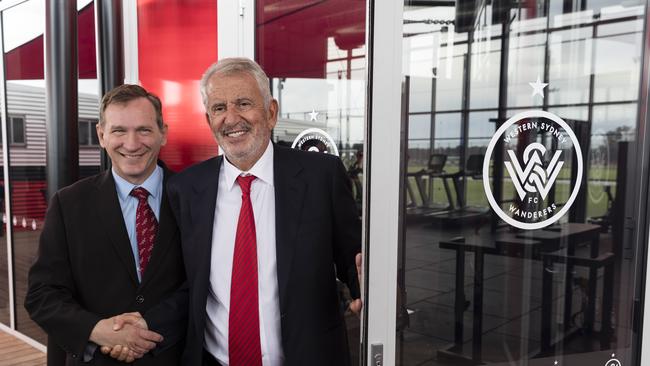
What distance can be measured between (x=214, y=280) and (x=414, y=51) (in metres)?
1.11

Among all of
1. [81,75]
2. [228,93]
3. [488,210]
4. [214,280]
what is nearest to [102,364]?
[214,280]

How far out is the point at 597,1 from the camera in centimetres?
196

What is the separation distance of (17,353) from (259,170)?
3809 mm

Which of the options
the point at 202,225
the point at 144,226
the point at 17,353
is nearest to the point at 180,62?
the point at 144,226

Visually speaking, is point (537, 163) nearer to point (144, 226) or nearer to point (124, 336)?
point (144, 226)

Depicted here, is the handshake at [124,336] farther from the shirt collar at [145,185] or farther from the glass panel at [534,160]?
the glass panel at [534,160]

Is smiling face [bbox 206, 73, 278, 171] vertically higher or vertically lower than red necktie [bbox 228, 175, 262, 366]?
higher

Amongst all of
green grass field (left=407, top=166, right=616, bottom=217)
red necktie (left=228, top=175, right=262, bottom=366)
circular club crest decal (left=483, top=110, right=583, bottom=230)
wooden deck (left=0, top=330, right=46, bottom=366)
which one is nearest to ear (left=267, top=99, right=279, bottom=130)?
red necktie (left=228, top=175, right=262, bottom=366)

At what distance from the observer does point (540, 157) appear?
1.92 metres

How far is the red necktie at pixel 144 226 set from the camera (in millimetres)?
1742

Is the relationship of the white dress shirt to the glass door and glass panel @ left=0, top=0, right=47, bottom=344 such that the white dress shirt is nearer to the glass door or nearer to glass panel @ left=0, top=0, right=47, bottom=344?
the glass door

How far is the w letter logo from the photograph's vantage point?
75.3 inches

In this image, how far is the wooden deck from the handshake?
3.04 metres

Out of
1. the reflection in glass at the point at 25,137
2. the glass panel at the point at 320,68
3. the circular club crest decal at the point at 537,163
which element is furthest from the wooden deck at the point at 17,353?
the circular club crest decal at the point at 537,163
